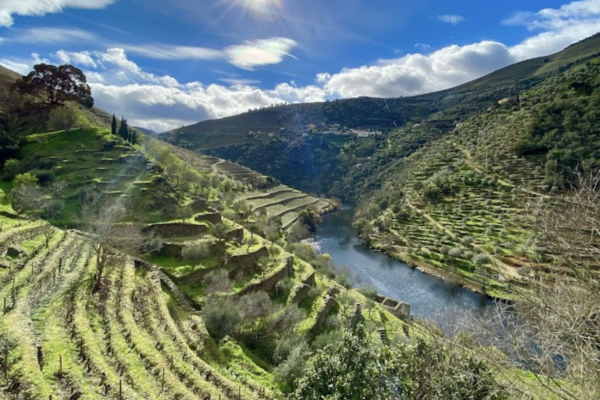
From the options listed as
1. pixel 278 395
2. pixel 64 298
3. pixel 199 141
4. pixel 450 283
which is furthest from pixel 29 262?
pixel 199 141

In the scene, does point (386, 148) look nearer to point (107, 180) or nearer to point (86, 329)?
point (107, 180)

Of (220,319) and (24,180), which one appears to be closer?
(220,319)

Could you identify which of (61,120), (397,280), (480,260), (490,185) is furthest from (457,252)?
(61,120)

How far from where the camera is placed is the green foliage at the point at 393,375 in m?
10.8

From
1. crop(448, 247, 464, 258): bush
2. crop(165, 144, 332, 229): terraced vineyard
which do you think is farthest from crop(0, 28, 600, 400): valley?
crop(165, 144, 332, 229): terraced vineyard

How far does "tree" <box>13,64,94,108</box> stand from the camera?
155 feet

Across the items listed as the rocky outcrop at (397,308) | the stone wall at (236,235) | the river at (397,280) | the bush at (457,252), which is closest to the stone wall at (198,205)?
the stone wall at (236,235)

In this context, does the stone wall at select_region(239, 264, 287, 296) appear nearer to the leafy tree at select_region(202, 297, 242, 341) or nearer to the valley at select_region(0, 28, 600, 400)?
the valley at select_region(0, 28, 600, 400)

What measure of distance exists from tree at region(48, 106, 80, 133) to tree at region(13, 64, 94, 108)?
151cm

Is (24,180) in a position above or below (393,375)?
above

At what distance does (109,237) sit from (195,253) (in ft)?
28.7

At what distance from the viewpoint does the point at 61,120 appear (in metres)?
49.7

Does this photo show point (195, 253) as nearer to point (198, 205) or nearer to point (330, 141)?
point (198, 205)

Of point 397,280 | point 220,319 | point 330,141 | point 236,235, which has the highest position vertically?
point 330,141
